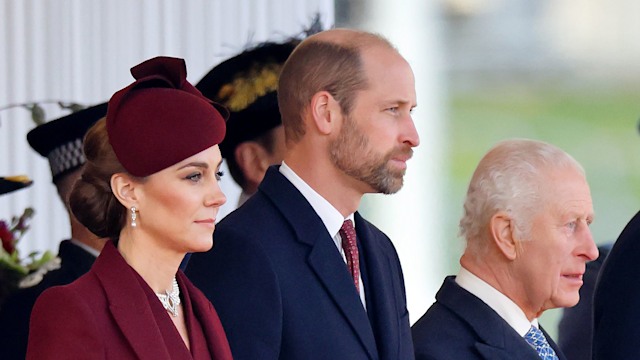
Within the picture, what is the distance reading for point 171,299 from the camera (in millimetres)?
2416

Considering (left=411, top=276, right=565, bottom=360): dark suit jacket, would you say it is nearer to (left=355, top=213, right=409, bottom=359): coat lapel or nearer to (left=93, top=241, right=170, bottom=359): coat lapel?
(left=355, top=213, right=409, bottom=359): coat lapel

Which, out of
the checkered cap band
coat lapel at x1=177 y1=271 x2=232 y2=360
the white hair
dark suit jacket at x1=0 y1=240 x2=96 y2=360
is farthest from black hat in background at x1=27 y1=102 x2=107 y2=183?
coat lapel at x1=177 y1=271 x2=232 y2=360

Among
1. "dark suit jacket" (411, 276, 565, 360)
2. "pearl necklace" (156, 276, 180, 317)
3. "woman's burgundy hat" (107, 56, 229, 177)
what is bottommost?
"dark suit jacket" (411, 276, 565, 360)

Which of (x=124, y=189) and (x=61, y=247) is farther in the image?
(x=61, y=247)

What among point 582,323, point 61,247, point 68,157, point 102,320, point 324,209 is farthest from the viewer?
point 582,323

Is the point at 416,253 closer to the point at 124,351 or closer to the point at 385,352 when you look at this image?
the point at 385,352

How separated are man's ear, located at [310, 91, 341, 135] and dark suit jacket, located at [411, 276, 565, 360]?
20.7 inches

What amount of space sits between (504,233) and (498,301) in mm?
159

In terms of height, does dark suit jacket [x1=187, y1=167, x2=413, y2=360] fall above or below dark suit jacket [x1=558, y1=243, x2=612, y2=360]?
above

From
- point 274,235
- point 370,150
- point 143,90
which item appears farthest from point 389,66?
point 143,90

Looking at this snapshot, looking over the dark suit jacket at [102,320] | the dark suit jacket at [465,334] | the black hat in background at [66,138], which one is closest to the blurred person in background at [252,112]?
the black hat in background at [66,138]

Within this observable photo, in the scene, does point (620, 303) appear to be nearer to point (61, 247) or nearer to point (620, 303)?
point (620, 303)

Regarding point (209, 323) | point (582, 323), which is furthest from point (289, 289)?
point (582, 323)

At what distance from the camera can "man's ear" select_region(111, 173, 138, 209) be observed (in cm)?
237
